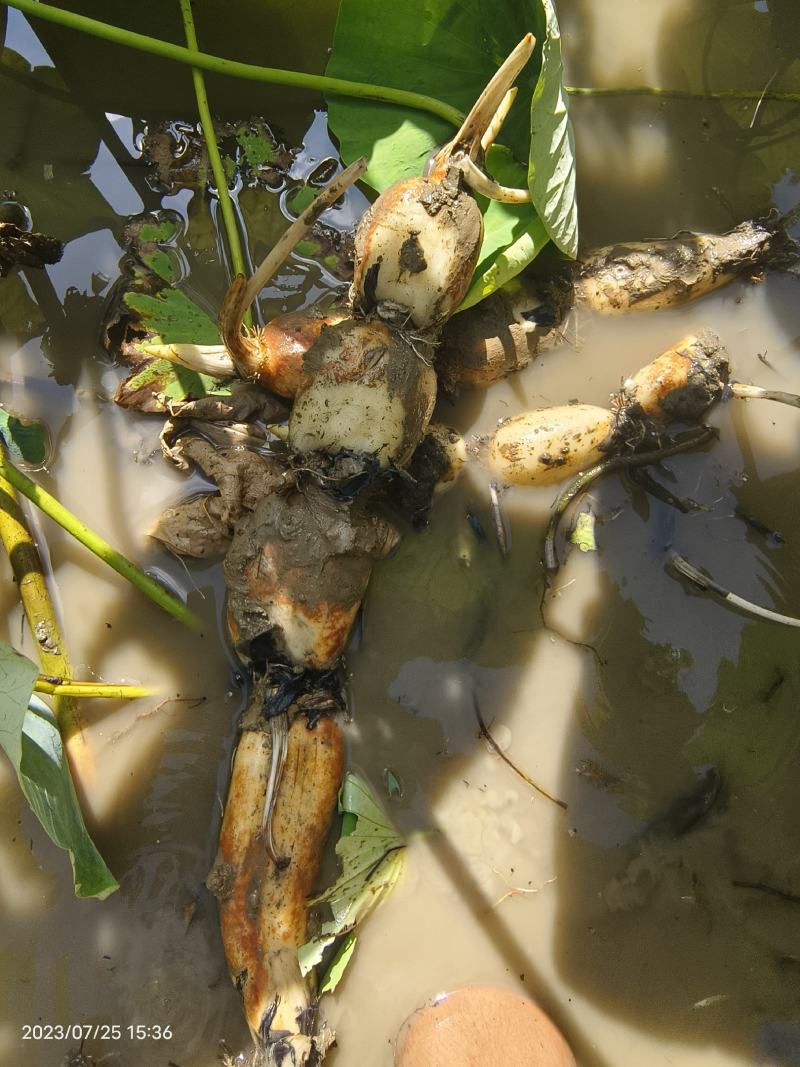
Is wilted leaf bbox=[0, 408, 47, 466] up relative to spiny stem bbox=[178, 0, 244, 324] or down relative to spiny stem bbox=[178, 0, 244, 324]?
down

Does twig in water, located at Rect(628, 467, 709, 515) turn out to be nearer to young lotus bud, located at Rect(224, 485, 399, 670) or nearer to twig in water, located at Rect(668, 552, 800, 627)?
twig in water, located at Rect(668, 552, 800, 627)

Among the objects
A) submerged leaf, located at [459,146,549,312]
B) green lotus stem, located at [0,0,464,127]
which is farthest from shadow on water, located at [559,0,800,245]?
green lotus stem, located at [0,0,464,127]

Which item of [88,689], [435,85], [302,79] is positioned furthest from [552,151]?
[88,689]

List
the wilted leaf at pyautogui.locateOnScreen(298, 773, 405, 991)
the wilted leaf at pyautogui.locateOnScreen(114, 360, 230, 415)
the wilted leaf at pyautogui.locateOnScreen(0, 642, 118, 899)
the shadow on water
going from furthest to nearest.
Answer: the shadow on water, the wilted leaf at pyautogui.locateOnScreen(114, 360, 230, 415), the wilted leaf at pyautogui.locateOnScreen(298, 773, 405, 991), the wilted leaf at pyautogui.locateOnScreen(0, 642, 118, 899)

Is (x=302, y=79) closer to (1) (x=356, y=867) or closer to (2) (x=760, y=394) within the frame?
(2) (x=760, y=394)

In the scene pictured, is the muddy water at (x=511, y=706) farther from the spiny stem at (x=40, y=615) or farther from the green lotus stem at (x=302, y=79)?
the green lotus stem at (x=302, y=79)

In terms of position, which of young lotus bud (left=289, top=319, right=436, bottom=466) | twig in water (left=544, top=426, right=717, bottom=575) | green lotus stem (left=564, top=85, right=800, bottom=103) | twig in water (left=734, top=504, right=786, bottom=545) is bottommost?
twig in water (left=734, top=504, right=786, bottom=545)

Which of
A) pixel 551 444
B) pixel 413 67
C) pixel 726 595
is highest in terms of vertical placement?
pixel 413 67
